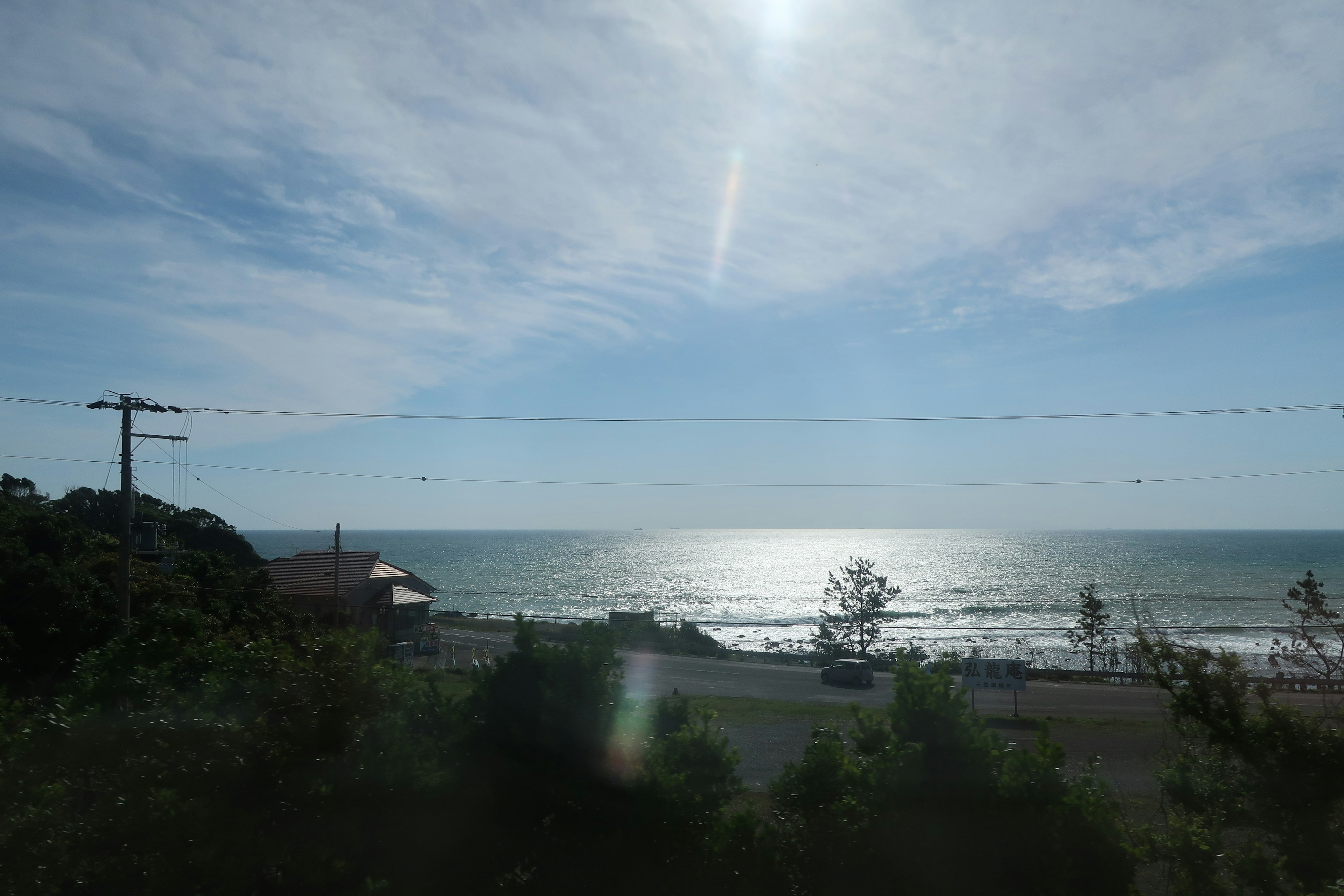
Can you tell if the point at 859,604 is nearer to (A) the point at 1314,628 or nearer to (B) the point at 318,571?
(A) the point at 1314,628

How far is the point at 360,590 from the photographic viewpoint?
131ft

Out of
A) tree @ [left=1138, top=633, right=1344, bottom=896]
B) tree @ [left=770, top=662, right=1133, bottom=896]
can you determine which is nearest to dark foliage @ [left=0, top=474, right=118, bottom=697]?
tree @ [left=770, top=662, right=1133, bottom=896]

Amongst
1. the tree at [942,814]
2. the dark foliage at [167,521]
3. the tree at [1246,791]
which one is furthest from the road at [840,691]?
the tree at [942,814]

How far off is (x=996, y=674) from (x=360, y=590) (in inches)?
1204

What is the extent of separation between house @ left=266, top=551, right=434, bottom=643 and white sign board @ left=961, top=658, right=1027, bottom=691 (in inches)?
1050

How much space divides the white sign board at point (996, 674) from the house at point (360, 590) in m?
26.7

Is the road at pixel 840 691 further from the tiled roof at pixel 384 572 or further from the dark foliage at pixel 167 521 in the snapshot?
the dark foliage at pixel 167 521

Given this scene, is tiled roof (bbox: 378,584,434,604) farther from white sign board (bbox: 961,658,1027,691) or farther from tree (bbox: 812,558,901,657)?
white sign board (bbox: 961,658,1027,691)

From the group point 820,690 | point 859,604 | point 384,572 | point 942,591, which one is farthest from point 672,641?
point 942,591

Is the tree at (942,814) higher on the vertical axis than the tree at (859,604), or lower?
higher

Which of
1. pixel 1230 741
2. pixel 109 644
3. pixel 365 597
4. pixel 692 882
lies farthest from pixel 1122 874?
pixel 365 597

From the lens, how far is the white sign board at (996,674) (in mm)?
24859

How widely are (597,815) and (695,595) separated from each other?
11470 centimetres

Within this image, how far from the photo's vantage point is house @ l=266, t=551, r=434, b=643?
38875 millimetres
